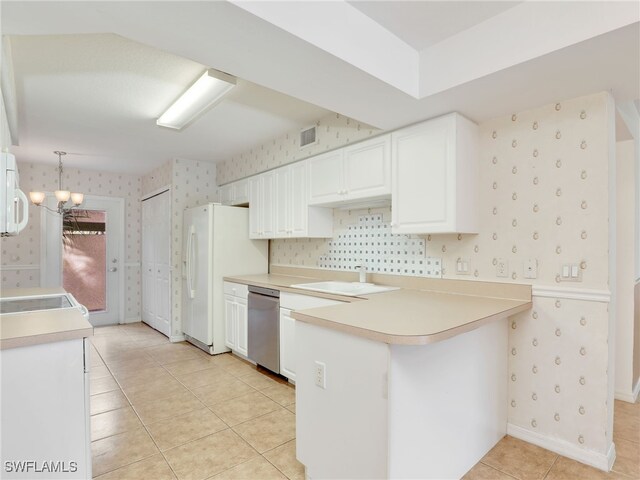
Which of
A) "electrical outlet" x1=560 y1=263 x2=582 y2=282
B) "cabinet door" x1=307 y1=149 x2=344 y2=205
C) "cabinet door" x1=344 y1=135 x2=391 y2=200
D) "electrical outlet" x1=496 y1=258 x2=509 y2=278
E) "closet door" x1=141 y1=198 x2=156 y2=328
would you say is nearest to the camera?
"electrical outlet" x1=560 y1=263 x2=582 y2=282

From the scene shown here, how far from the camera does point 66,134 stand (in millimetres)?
3781

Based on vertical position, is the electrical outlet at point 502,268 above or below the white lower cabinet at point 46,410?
above

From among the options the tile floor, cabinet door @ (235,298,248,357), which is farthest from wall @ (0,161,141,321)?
cabinet door @ (235,298,248,357)

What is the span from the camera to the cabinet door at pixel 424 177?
2328 mm

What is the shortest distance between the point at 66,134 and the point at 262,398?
348 cm

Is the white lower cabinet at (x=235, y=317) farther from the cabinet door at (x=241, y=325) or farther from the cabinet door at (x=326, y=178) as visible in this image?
the cabinet door at (x=326, y=178)

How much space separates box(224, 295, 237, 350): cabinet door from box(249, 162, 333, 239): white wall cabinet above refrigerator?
0.82 meters

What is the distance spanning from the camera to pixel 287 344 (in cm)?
306

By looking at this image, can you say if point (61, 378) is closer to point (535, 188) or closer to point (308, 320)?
point (308, 320)

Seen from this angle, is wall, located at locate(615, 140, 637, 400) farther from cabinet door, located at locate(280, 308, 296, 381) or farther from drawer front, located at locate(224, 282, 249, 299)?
drawer front, located at locate(224, 282, 249, 299)

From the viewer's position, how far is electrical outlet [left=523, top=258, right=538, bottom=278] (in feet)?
7.31

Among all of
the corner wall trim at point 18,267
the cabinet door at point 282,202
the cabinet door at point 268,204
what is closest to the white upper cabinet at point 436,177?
the cabinet door at point 282,202

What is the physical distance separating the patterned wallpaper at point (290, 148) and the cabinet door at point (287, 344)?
62.1 inches

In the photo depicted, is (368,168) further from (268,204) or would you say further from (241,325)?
(241,325)
